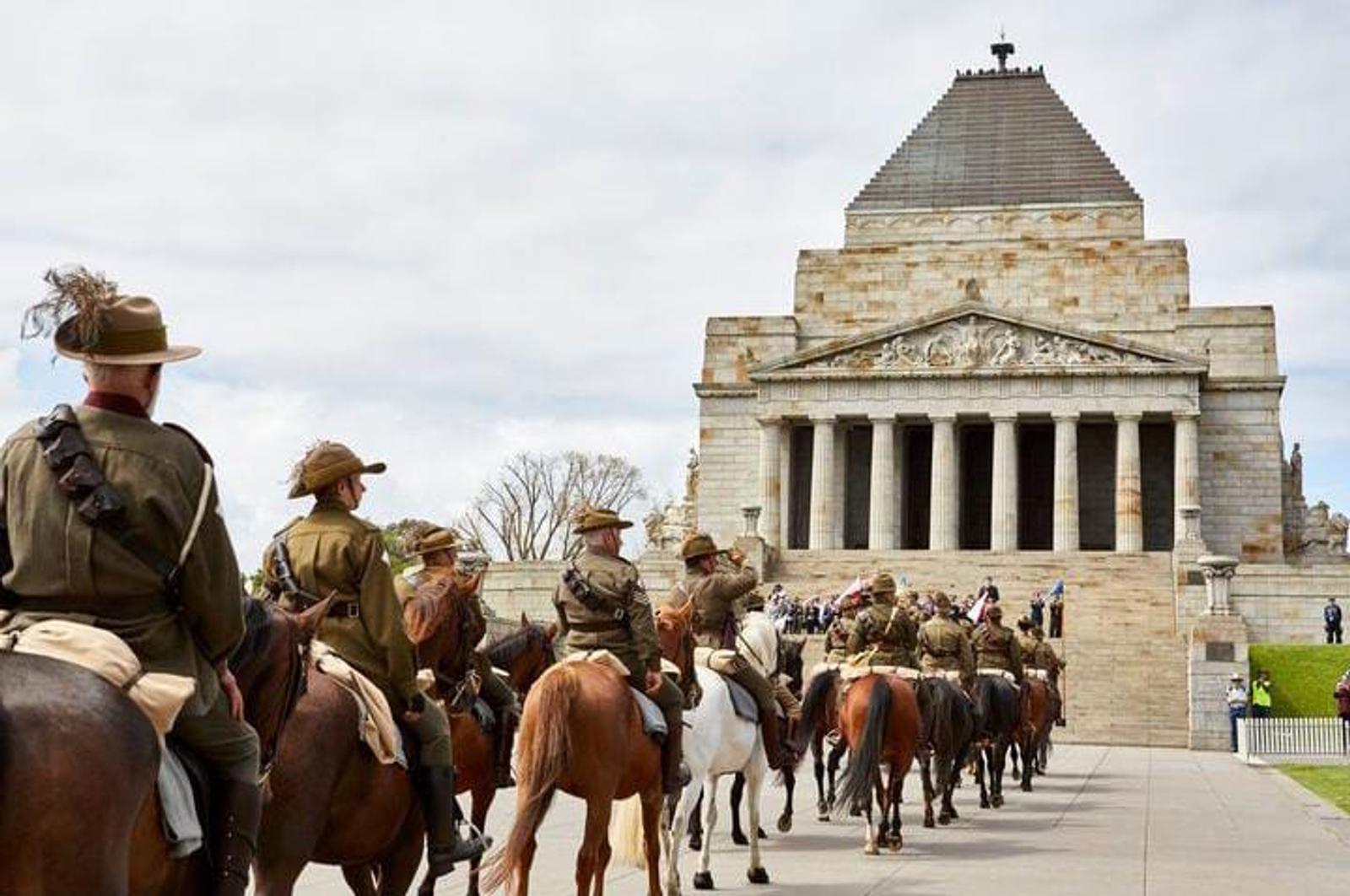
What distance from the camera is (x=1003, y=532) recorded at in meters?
64.5

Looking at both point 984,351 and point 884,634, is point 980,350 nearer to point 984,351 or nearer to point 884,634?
point 984,351

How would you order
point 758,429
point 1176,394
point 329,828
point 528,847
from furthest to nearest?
point 758,429 → point 1176,394 → point 528,847 → point 329,828

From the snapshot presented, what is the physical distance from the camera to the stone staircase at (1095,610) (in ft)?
134

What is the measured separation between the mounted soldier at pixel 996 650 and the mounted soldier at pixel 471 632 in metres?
11.3

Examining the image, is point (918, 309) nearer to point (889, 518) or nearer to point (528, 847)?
point (889, 518)

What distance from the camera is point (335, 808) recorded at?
26.2 feet

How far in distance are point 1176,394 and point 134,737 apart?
6216 cm

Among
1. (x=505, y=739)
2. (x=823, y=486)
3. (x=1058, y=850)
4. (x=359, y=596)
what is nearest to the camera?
(x=359, y=596)

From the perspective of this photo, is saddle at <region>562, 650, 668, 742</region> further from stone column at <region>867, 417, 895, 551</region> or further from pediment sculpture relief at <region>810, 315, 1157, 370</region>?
pediment sculpture relief at <region>810, 315, 1157, 370</region>

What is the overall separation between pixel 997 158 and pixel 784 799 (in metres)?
60.7

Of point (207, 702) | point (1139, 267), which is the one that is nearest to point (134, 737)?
point (207, 702)

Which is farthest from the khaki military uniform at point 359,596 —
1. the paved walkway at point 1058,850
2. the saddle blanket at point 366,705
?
the paved walkway at point 1058,850

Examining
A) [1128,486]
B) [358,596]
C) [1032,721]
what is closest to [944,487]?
[1128,486]

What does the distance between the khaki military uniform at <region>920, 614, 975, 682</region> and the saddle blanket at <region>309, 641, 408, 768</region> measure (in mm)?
11896
